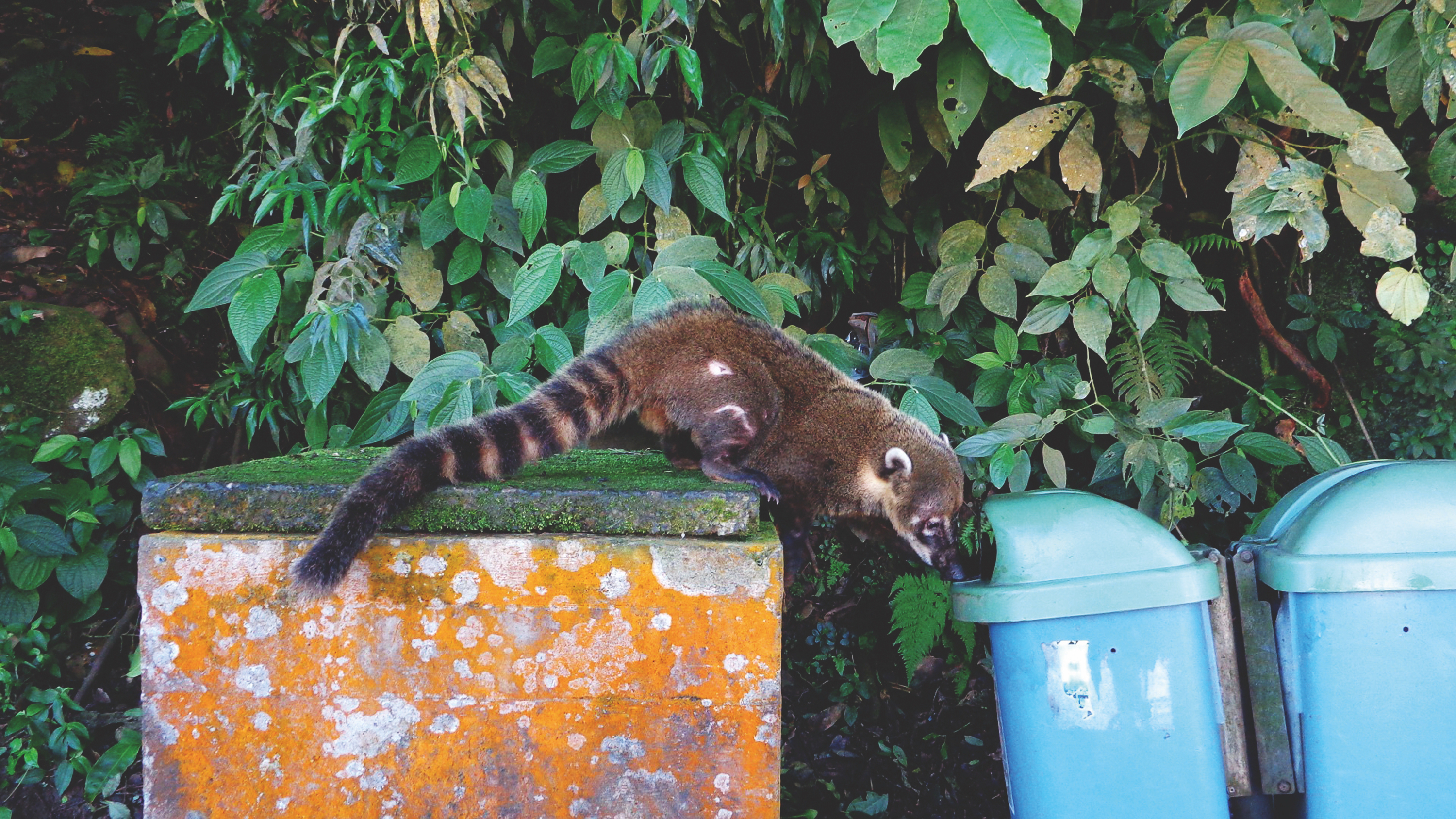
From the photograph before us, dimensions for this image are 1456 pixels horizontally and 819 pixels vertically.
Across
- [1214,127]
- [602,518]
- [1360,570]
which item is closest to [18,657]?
[602,518]

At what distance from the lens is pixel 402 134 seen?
117 inches

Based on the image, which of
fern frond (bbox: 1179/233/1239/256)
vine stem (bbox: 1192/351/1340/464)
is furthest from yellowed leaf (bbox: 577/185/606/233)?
vine stem (bbox: 1192/351/1340/464)

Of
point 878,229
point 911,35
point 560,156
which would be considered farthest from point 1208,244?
point 560,156

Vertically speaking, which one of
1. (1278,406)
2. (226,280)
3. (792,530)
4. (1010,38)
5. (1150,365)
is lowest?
(792,530)

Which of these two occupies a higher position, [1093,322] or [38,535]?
[1093,322]

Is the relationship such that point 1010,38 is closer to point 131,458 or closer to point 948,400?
point 948,400

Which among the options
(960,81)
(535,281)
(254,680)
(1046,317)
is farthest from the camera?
(1046,317)

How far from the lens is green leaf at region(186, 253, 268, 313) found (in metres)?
2.89

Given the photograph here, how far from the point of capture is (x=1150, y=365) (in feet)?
10.5

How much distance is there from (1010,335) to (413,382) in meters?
1.77

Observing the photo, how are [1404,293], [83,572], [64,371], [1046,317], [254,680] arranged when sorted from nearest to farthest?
[254,680]
[1404,293]
[1046,317]
[83,572]
[64,371]

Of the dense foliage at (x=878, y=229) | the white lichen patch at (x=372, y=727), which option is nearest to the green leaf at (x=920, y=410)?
the dense foliage at (x=878, y=229)

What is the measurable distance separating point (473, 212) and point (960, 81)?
4.65ft

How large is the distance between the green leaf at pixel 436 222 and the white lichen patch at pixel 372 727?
1533mm
